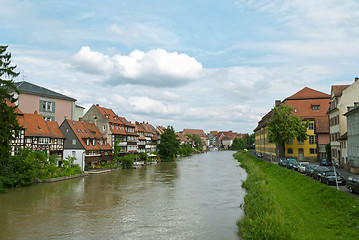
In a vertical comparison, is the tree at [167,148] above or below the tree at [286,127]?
below

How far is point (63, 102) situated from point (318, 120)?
48803mm

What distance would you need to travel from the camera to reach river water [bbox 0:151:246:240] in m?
18.3

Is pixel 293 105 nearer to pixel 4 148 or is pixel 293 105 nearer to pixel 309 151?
pixel 309 151

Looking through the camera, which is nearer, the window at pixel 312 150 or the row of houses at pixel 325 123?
the row of houses at pixel 325 123

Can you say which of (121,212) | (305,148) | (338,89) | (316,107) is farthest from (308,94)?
(121,212)

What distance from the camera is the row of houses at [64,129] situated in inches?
1714

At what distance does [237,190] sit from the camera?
32875mm

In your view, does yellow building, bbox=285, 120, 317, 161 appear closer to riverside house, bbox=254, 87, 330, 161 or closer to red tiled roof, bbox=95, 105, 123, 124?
riverside house, bbox=254, 87, 330, 161

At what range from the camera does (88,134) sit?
55.0 metres

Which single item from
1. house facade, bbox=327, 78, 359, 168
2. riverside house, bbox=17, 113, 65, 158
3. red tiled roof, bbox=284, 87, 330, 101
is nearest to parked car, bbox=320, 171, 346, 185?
house facade, bbox=327, 78, 359, 168

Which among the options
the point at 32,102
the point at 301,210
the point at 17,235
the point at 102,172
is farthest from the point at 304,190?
the point at 32,102

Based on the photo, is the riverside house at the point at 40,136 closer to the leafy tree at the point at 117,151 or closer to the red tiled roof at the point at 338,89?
the leafy tree at the point at 117,151

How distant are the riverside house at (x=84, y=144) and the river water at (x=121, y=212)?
13286 mm

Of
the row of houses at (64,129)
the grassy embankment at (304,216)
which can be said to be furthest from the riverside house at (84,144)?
the grassy embankment at (304,216)
